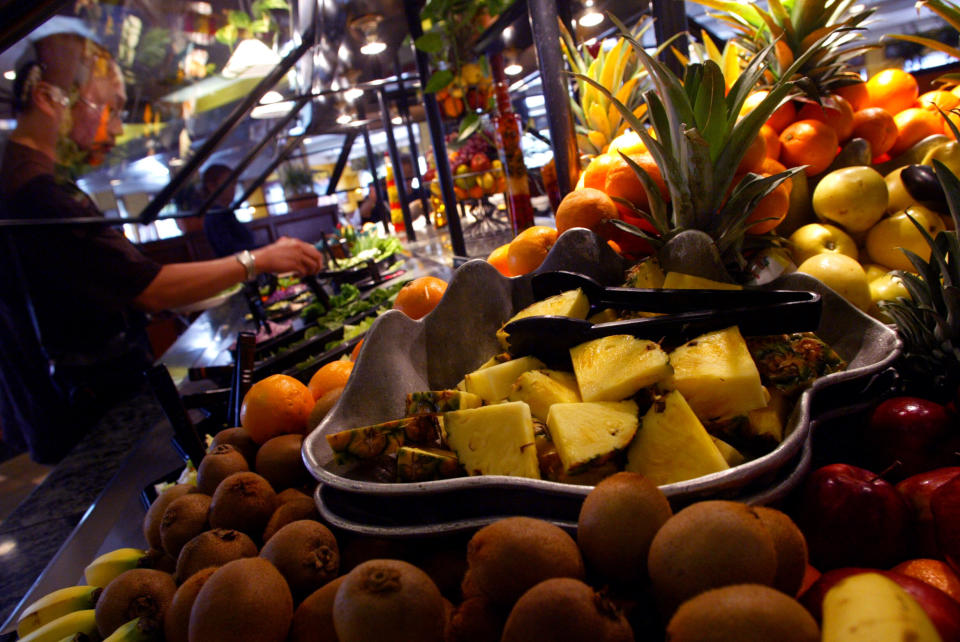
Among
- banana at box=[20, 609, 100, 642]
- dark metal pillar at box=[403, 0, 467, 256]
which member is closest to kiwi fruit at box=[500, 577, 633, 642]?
banana at box=[20, 609, 100, 642]

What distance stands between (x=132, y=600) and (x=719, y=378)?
3.02ft

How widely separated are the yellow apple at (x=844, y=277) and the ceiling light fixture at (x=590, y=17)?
9.34 feet

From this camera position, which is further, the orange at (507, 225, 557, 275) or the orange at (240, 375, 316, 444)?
the orange at (507, 225, 557, 275)

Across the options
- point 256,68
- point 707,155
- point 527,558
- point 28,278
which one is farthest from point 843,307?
point 256,68

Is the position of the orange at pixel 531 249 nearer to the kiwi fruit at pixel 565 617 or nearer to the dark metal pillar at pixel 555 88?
the dark metal pillar at pixel 555 88

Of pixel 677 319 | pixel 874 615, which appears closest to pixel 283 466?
pixel 677 319

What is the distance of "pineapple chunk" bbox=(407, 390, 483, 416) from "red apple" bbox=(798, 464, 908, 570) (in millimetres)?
530

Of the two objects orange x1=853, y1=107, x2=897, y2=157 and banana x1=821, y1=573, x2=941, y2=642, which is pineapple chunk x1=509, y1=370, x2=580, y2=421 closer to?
banana x1=821, y1=573, x2=941, y2=642

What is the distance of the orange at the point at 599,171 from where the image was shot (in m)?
1.49

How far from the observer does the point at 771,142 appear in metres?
1.56

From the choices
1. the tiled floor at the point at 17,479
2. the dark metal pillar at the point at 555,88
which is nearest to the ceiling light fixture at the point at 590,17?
the dark metal pillar at the point at 555,88

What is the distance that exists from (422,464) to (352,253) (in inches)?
194

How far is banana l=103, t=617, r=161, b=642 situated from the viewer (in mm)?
696

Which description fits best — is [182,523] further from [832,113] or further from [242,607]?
[832,113]
